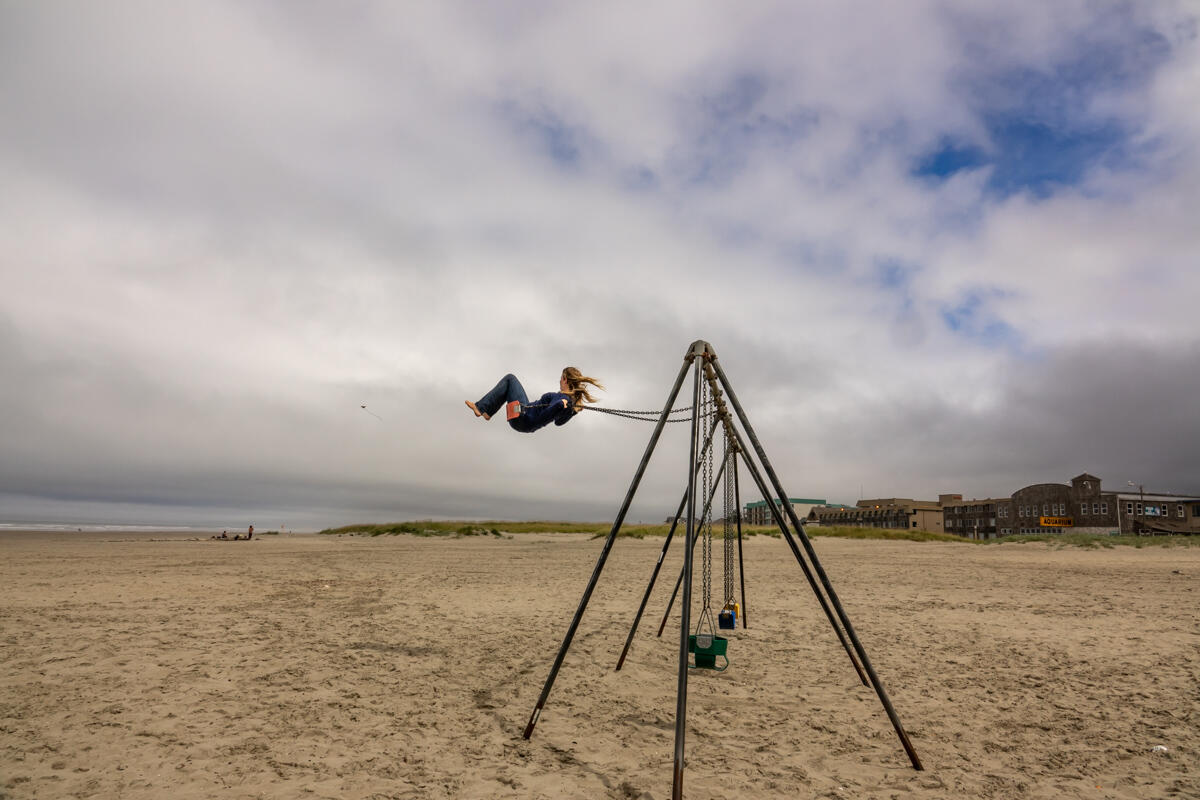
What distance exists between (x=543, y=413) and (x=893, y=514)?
7479 centimetres

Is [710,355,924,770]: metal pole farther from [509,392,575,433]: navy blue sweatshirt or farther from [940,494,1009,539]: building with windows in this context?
[940,494,1009,539]: building with windows

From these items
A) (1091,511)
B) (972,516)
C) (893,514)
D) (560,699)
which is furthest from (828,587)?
(972,516)

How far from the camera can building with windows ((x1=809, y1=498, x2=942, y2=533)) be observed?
7075 cm

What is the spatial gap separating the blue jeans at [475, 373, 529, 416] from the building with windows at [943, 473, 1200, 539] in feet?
211

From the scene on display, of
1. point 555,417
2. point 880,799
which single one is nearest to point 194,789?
point 555,417

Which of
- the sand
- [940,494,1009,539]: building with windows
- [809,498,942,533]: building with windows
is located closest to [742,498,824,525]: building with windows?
[809,498,942,533]: building with windows

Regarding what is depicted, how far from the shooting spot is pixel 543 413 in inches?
306

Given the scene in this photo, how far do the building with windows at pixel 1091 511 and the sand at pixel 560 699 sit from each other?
5284 cm

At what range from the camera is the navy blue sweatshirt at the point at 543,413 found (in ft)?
25.3

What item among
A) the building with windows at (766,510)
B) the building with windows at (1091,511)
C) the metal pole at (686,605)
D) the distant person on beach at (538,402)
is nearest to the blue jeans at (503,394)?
the distant person on beach at (538,402)

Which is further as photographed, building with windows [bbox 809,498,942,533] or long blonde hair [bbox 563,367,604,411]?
building with windows [bbox 809,498,942,533]

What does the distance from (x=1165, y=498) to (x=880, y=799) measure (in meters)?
72.5

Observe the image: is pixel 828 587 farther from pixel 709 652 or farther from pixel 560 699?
pixel 560 699

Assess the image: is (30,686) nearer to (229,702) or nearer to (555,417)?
(229,702)
